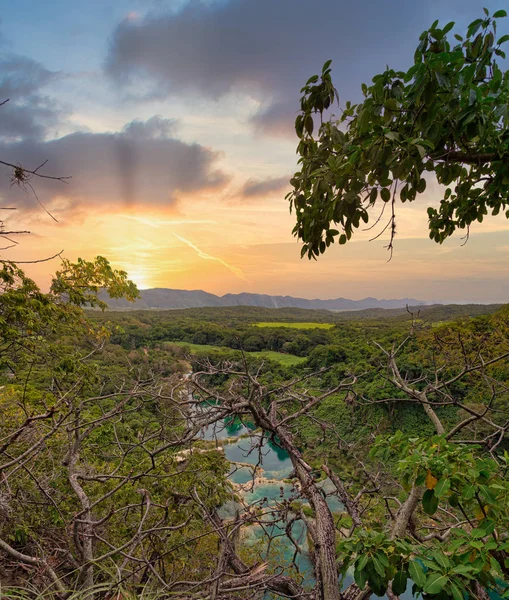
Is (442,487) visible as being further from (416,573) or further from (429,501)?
(416,573)

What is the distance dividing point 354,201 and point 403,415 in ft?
79.4

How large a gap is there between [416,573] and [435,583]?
5.1 inches

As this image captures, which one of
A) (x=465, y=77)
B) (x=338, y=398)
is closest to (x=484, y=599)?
(x=465, y=77)

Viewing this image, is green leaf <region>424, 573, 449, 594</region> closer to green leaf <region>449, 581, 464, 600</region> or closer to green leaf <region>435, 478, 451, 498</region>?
green leaf <region>449, 581, 464, 600</region>

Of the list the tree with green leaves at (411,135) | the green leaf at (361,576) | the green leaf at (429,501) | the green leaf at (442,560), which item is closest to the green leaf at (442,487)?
the green leaf at (429,501)

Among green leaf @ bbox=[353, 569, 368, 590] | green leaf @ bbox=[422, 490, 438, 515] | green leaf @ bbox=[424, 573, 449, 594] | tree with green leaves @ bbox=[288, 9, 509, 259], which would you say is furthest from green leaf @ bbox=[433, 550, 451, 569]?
tree with green leaves @ bbox=[288, 9, 509, 259]

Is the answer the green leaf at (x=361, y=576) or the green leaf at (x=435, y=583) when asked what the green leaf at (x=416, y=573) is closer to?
the green leaf at (x=435, y=583)

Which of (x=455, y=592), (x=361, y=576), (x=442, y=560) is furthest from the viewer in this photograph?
(x=361, y=576)

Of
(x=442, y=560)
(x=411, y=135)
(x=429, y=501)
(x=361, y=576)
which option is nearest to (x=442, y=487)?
(x=429, y=501)

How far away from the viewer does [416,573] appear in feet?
4.71

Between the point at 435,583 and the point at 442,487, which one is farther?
the point at 442,487

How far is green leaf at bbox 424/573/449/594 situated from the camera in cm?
129

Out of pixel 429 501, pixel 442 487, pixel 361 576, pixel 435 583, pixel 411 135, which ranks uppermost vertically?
pixel 411 135

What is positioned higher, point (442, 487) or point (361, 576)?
point (442, 487)
